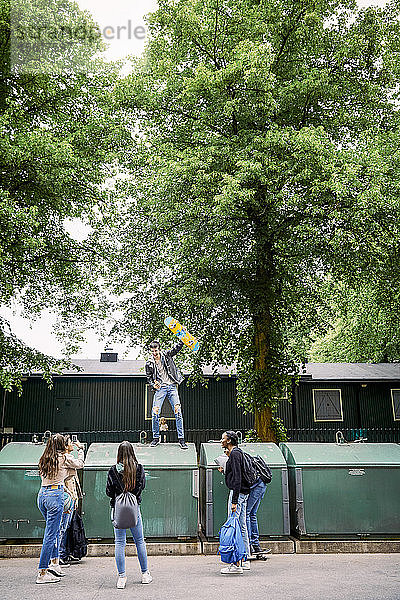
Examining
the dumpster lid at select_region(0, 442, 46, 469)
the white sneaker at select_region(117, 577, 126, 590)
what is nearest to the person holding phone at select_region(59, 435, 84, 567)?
the white sneaker at select_region(117, 577, 126, 590)

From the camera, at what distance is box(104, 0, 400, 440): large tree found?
13797 mm

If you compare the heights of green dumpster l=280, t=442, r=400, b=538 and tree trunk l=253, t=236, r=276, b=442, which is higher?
tree trunk l=253, t=236, r=276, b=442

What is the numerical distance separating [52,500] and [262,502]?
3748 mm

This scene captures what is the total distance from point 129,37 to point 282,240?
6.06 metres

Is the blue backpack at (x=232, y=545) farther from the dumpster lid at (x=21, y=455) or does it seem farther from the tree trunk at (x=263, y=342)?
the tree trunk at (x=263, y=342)

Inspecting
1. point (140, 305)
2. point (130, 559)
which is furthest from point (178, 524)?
point (140, 305)

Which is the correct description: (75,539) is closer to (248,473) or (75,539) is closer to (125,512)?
(125,512)

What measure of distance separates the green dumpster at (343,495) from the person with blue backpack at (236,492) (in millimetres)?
1966

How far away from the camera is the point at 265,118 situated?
15031 mm

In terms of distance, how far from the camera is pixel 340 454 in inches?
378

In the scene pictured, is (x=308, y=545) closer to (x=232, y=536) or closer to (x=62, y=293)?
(x=232, y=536)

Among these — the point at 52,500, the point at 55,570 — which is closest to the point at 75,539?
the point at 55,570

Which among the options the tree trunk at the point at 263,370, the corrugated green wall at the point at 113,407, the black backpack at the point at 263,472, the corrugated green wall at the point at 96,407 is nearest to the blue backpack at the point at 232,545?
the black backpack at the point at 263,472

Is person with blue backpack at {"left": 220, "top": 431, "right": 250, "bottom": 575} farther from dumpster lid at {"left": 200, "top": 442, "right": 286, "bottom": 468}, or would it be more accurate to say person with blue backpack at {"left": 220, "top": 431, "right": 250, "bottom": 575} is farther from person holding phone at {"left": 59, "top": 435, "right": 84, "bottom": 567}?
person holding phone at {"left": 59, "top": 435, "right": 84, "bottom": 567}
